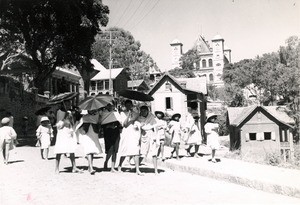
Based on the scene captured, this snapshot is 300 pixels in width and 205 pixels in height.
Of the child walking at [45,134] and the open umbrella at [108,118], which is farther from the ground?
the open umbrella at [108,118]

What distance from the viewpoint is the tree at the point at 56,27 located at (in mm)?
22703

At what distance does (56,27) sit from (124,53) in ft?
123

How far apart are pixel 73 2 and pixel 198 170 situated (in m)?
17.2

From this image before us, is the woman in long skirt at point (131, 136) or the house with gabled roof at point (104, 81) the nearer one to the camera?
the woman in long skirt at point (131, 136)

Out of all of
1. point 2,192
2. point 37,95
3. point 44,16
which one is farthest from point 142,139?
point 37,95

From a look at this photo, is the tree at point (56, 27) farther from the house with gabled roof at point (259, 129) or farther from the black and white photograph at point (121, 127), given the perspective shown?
the house with gabled roof at point (259, 129)

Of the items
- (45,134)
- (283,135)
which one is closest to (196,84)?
(283,135)

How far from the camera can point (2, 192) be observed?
21.7ft

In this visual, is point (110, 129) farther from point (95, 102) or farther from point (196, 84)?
point (196, 84)

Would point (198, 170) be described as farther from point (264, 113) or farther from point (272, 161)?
point (264, 113)

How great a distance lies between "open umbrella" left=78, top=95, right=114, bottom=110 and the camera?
8034 mm

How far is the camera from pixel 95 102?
26.9 feet

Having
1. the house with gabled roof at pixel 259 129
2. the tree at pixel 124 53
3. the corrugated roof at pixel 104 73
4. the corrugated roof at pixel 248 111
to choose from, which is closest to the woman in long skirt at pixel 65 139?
the house with gabled roof at pixel 259 129

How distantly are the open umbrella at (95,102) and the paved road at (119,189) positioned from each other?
5.23 feet
